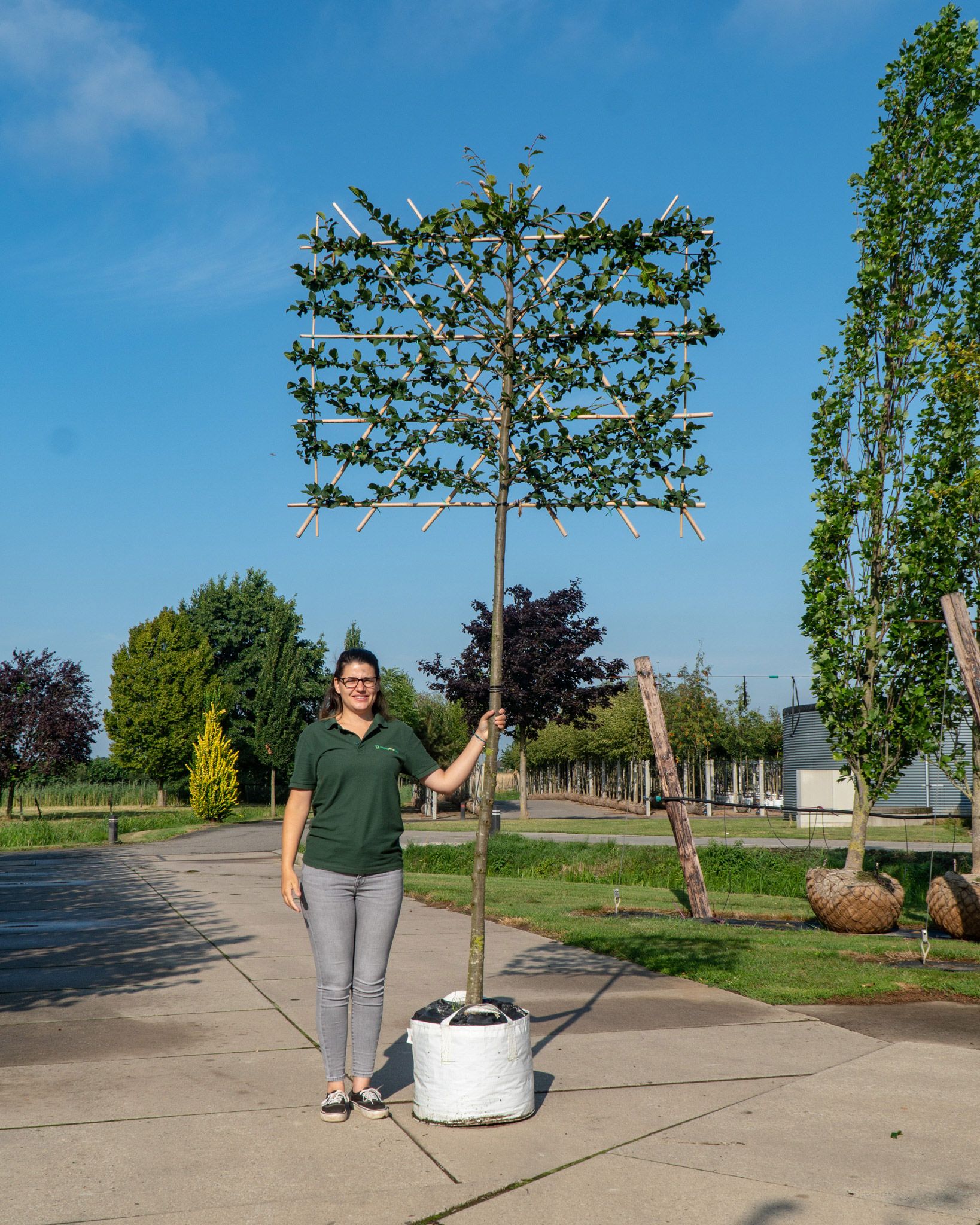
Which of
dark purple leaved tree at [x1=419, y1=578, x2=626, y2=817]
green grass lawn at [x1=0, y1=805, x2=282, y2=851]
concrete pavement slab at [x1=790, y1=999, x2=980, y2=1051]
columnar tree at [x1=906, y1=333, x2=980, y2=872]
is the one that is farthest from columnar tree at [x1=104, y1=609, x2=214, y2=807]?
concrete pavement slab at [x1=790, y1=999, x2=980, y2=1051]

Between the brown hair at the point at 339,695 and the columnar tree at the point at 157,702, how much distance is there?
151 feet

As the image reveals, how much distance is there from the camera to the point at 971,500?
1148 centimetres

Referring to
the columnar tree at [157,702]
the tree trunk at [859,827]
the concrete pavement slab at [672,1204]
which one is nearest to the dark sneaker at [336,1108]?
the concrete pavement slab at [672,1204]

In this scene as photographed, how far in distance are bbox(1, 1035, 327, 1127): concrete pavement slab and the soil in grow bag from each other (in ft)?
2.00

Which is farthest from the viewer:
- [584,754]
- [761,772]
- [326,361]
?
[584,754]

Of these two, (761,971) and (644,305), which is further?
(761,971)

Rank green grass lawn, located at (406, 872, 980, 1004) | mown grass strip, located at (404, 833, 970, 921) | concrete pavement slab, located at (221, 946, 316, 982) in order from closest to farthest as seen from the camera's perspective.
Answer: green grass lawn, located at (406, 872, 980, 1004), concrete pavement slab, located at (221, 946, 316, 982), mown grass strip, located at (404, 833, 970, 921)

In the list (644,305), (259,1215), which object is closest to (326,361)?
(644,305)

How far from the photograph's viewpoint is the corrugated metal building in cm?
3653

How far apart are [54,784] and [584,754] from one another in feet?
99.3

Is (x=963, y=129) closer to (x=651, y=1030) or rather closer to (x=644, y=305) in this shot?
(x=644, y=305)

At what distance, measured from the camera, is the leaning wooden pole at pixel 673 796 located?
→ 460 inches

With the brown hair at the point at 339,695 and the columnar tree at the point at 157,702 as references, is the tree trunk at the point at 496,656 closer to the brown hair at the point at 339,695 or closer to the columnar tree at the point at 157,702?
the brown hair at the point at 339,695

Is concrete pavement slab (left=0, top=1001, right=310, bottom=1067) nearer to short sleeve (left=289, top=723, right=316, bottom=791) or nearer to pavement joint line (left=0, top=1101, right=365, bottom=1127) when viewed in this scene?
pavement joint line (left=0, top=1101, right=365, bottom=1127)
